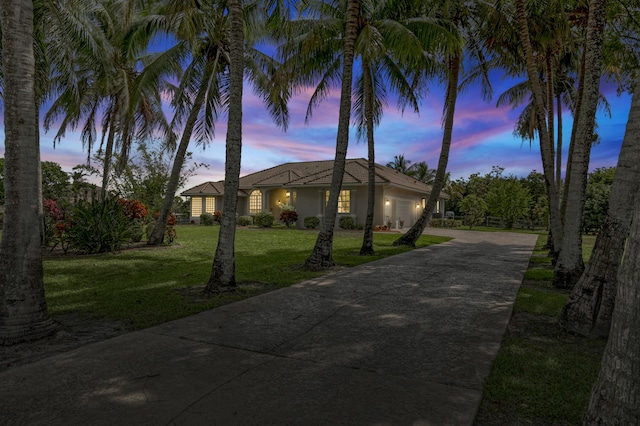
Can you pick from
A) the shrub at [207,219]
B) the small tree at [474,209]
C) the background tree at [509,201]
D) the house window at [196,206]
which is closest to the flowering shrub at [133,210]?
the shrub at [207,219]

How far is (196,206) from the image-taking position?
36.0 meters

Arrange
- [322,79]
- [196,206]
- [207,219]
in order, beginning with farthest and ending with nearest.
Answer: [196,206] < [207,219] < [322,79]

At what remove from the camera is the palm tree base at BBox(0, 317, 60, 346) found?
4.12 meters

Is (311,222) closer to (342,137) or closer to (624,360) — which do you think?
(342,137)

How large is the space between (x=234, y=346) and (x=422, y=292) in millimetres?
4145

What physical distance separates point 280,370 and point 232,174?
4360mm

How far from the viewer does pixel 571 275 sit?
7.50 m

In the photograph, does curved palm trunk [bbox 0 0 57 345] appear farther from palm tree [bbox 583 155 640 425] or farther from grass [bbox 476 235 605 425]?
palm tree [bbox 583 155 640 425]

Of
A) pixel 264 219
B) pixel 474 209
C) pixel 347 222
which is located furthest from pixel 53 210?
pixel 474 209

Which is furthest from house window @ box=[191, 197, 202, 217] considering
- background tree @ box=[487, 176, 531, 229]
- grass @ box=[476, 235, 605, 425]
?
grass @ box=[476, 235, 605, 425]

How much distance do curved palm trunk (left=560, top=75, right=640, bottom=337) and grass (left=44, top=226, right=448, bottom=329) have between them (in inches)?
201

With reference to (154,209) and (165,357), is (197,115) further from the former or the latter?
(165,357)

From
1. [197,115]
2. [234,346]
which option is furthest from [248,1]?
[234,346]

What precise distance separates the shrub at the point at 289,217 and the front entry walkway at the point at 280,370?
20979 mm
